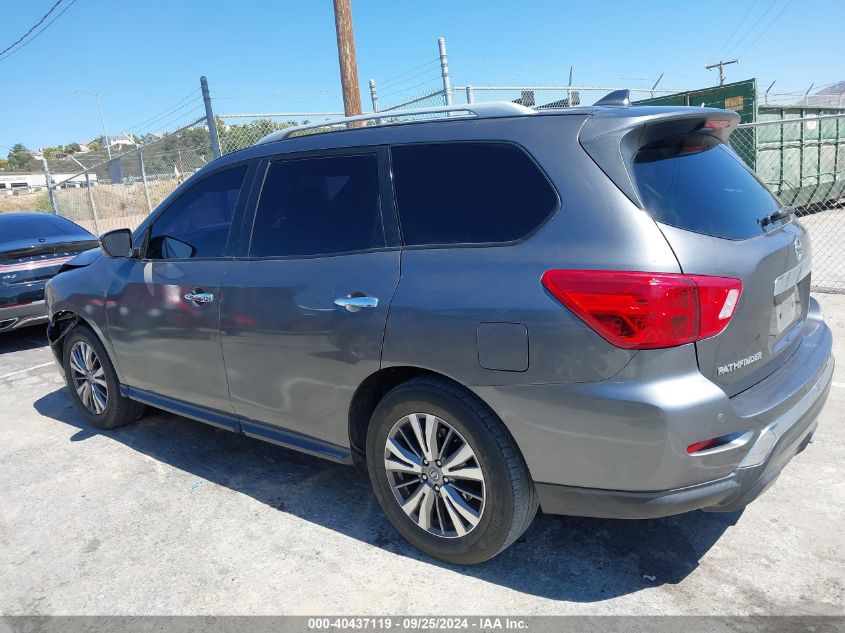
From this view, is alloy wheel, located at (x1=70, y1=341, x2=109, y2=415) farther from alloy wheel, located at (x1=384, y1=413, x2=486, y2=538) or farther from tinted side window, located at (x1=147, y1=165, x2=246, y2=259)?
alloy wheel, located at (x1=384, y1=413, x2=486, y2=538)

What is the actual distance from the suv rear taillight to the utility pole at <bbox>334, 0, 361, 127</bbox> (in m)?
7.56

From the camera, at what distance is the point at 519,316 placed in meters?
2.32

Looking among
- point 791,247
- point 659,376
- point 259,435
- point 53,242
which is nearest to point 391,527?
point 259,435

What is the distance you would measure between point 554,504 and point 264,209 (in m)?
2.10

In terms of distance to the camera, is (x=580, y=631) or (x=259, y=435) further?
(x=259, y=435)

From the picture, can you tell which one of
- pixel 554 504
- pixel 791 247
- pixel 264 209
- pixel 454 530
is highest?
pixel 264 209

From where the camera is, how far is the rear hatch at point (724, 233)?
2248mm

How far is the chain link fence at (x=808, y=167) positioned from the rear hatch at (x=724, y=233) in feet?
26.6

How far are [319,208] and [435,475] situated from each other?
4.64ft

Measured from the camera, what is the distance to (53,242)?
773cm

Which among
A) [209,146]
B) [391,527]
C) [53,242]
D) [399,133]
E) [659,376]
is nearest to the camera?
[659,376]

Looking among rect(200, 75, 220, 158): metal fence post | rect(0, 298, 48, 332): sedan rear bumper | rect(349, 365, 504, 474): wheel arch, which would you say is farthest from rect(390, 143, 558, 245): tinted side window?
rect(200, 75, 220, 158): metal fence post

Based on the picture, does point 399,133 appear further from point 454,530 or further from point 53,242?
point 53,242

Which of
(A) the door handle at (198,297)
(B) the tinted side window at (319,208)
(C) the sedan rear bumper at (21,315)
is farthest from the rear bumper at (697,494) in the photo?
(C) the sedan rear bumper at (21,315)
